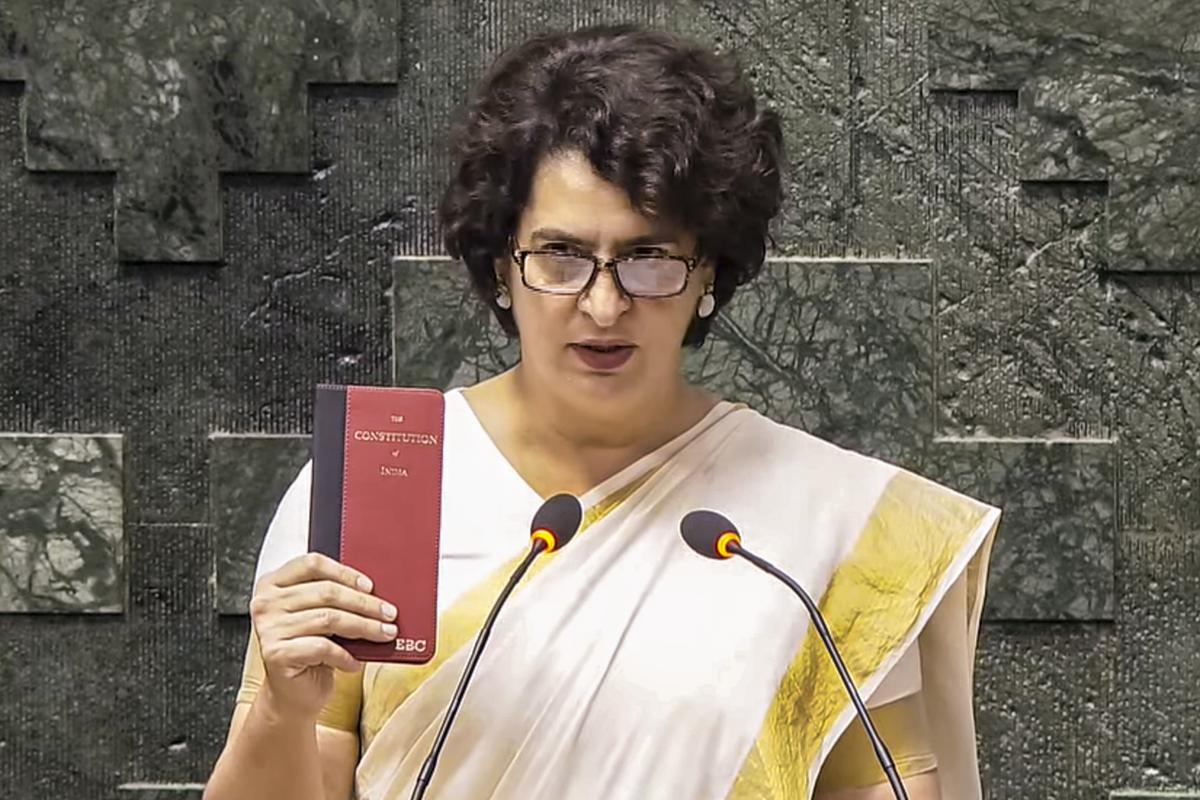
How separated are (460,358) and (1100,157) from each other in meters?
0.86

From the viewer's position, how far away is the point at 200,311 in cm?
198

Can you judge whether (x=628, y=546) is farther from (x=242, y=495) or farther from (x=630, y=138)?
(x=242, y=495)

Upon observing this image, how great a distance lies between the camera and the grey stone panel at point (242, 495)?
1.97m

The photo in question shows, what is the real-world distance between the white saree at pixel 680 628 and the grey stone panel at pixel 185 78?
68cm

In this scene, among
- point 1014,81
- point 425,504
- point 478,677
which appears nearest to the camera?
point 425,504

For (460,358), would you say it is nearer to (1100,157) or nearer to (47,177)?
(47,177)

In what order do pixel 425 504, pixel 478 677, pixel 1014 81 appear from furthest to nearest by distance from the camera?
pixel 1014 81 < pixel 478 677 < pixel 425 504

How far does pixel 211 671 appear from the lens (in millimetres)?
1992

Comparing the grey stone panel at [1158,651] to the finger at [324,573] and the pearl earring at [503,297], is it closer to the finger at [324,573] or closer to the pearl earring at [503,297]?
the pearl earring at [503,297]

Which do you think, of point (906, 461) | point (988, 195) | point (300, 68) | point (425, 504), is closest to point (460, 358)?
point (300, 68)

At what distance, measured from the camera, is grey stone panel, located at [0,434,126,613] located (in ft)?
6.49

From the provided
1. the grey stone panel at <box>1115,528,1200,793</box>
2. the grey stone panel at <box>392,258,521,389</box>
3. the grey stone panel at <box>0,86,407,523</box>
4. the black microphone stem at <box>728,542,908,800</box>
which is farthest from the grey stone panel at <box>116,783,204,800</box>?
the grey stone panel at <box>1115,528,1200,793</box>

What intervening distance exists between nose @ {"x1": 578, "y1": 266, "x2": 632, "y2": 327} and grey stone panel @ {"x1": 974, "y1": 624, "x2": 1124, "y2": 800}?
0.95 metres

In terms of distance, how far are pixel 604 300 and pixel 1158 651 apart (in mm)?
1117
